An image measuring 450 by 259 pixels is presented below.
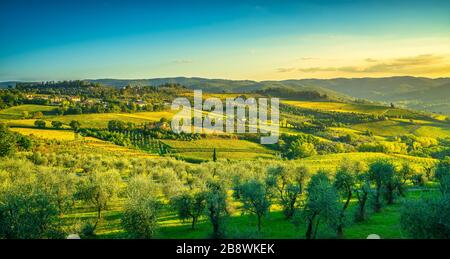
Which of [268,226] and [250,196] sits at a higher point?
[250,196]

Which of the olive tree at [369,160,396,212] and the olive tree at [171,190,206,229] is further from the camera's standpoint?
the olive tree at [369,160,396,212]

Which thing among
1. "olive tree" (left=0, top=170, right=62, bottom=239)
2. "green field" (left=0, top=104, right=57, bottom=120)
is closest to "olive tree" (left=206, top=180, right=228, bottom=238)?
"olive tree" (left=0, top=170, right=62, bottom=239)

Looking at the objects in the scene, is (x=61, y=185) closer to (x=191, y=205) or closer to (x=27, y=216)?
(x=27, y=216)

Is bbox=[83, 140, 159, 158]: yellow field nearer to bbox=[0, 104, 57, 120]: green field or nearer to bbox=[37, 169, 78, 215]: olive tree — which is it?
bbox=[0, 104, 57, 120]: green field

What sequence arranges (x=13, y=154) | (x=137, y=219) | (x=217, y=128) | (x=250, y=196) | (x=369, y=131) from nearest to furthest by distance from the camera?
(x=137, y=219) → (x=250, y=196) → (x=13, y=154) → (x=217, y=128) → (x=369, y=131)

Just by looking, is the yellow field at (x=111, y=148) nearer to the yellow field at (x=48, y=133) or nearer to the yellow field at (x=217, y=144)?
the yellow field at (x=48, y=133)

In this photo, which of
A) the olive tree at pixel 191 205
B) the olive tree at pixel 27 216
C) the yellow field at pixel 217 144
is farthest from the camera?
the yellow field at pixel 217 144

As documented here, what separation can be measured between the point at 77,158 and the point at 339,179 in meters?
50.3

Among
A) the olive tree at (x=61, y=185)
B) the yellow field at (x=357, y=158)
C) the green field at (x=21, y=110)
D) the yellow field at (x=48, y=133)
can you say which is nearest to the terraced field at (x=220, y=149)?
the yellow field at (x=357, y=158)

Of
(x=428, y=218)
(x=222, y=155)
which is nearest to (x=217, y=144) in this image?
(x=222, y=155)

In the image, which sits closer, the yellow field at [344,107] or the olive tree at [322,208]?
the olive tree at [322,208]
